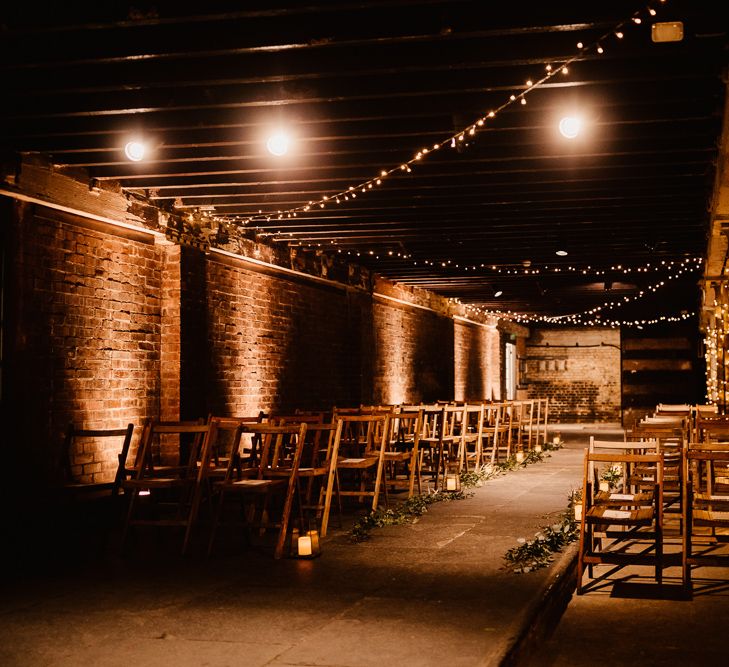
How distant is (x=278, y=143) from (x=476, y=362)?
14.2 m

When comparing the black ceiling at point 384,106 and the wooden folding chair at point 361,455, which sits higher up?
the black ceiling at point 384,106

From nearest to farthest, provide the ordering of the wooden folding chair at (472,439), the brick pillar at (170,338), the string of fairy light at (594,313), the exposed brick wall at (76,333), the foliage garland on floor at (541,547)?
the foliage garland on floor at (541,547)
the exposed brick wall at (76,333)
the brick pillar at (170,338)
the wooden folding chair at (472,439)
the string of fairy light at (594,313)

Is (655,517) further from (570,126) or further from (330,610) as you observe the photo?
(570,126)

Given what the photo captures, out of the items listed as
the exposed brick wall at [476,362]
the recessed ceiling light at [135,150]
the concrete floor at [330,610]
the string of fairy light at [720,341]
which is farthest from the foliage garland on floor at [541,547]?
the exposed brick wall at [476,362]

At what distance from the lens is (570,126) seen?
19.7ft

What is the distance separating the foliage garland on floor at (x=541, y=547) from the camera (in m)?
5.21

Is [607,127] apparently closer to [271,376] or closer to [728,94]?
[728,94]

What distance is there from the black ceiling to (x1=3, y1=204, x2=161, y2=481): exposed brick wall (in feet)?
2.10

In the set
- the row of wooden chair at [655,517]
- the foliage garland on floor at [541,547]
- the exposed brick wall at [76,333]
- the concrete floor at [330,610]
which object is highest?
the exposed brick wall at [76,333]

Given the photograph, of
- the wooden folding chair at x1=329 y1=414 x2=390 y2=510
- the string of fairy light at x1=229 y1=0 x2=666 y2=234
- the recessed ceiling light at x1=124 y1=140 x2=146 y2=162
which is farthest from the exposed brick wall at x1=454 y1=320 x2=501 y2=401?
the recessed ceiling light at x1=124 y1=140 x2=146 y2=162

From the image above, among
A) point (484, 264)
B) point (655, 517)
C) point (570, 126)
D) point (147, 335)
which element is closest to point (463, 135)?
point (570, 126)

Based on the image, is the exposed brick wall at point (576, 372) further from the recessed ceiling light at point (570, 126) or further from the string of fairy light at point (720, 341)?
the recessed ceiling light at point (570, 126)

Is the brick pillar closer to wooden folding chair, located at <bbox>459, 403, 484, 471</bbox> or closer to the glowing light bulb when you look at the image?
the glowing light bulb

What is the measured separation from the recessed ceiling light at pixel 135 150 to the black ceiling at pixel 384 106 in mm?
96
